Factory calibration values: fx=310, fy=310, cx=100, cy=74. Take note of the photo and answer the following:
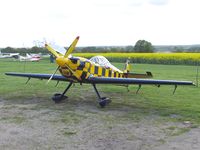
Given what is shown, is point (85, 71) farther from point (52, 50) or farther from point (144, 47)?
point (144, 47)

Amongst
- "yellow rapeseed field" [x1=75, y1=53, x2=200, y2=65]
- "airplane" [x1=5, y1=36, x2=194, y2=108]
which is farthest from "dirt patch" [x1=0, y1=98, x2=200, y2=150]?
"yellow rapeseed field" [x1=75, y1=53, x2=200, y2=65]

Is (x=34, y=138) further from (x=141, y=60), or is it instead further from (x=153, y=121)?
(x=141, y=60)

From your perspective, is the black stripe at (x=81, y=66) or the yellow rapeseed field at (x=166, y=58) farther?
the yellow rapeseed field at (x=166, y=58)

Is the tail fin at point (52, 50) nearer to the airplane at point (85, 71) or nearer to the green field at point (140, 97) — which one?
the airplane at point (85, 71)

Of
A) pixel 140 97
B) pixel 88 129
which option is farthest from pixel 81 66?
pixel 140 97

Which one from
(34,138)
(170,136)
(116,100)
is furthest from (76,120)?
(116,100)

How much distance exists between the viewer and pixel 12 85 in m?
16.0

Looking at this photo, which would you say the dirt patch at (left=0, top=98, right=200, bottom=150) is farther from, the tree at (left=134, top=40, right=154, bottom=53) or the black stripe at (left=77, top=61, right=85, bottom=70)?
the tree at (left=134, top=40, right=154, bottom=53)

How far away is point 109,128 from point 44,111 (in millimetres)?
2823

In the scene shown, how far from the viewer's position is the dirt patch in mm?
6362

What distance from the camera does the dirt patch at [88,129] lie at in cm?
636

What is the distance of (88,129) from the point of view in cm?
758

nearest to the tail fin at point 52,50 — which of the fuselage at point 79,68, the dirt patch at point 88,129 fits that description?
the fuselage at point 79,68

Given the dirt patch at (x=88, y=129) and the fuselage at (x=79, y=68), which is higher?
the fuselage at (x=79, y=68)
